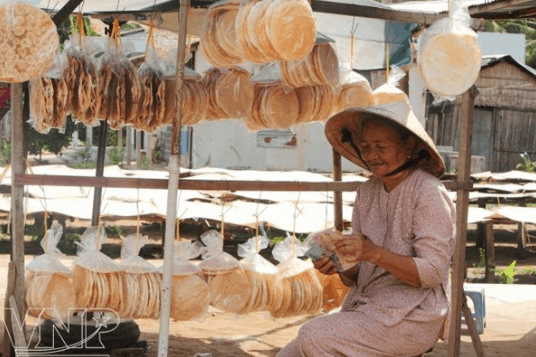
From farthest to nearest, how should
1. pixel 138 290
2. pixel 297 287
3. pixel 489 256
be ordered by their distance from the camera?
pixel 489 256, pixel 297 287, pixel 138 290

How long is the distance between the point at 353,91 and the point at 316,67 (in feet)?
1.49

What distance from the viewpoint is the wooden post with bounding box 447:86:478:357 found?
3.71 meters

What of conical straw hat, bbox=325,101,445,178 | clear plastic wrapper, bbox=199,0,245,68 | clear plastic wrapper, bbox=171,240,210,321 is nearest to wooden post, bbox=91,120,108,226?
clear plastic wrapper, bbox=171,240,210,321

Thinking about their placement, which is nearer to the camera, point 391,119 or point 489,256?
point 391,119

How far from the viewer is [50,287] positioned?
136 inches

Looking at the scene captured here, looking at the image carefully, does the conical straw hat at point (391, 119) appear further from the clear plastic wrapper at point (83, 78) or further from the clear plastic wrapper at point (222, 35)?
the clear plastic wrapper at point (83, 78)

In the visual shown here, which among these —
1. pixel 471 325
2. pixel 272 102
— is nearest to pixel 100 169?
pixel 272 102

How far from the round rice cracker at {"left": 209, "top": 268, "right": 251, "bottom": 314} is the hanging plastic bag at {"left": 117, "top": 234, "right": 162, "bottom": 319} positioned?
0.93ft

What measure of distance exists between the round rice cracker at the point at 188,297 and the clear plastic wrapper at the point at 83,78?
2.76 ft

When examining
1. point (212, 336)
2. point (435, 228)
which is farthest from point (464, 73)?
point (212, 336)

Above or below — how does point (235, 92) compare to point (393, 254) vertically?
above

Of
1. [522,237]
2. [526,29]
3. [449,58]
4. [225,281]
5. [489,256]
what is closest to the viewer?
[449,58]

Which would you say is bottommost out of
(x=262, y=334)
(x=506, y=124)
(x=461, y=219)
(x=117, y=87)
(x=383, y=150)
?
(x=262, y=334)

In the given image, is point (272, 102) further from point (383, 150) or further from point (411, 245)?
point (411, 245)
